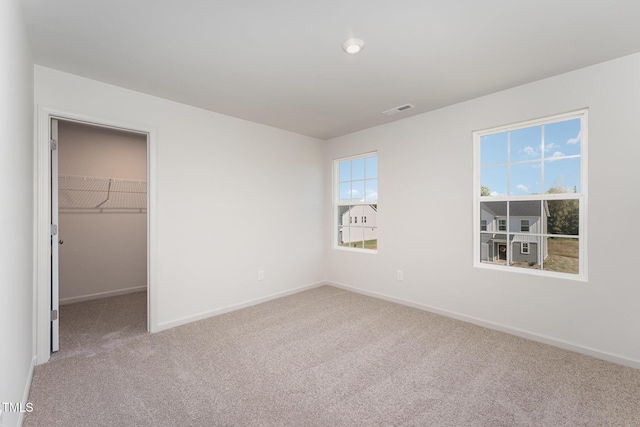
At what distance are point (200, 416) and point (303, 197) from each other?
10.7ft

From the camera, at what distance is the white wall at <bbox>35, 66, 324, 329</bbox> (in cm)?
295

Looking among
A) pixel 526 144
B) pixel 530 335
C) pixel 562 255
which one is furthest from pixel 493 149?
Result: pixel 530 335

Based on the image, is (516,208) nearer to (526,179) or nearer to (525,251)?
(526,179)

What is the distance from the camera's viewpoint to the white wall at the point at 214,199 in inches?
116

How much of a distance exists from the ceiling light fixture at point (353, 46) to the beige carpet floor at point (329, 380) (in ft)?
8.13

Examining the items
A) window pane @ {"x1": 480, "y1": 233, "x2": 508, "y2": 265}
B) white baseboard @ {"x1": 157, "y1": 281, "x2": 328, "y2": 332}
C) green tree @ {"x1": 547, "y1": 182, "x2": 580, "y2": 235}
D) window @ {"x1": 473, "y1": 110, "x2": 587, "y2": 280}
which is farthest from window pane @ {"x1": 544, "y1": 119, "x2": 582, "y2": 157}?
white baseboard @ {"x1": 157, "y1": 281, "x2": 328, "y2": 332}

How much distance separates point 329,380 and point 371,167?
3061 millimetres

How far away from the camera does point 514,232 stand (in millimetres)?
3072

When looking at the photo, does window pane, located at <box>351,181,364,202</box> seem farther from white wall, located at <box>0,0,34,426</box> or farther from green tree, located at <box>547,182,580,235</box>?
white wall, located at <box>0,0,34,426</box>

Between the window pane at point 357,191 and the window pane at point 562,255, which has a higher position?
the window pane at point 357,191

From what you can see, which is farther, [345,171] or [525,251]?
[345,171]

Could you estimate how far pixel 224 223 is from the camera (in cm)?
367

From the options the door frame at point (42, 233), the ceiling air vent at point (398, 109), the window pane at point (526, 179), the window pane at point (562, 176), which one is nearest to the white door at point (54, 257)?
the door frame at point (42, 233)

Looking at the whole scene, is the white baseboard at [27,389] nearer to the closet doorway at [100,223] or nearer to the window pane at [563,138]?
the closet doorway at [100,223]
